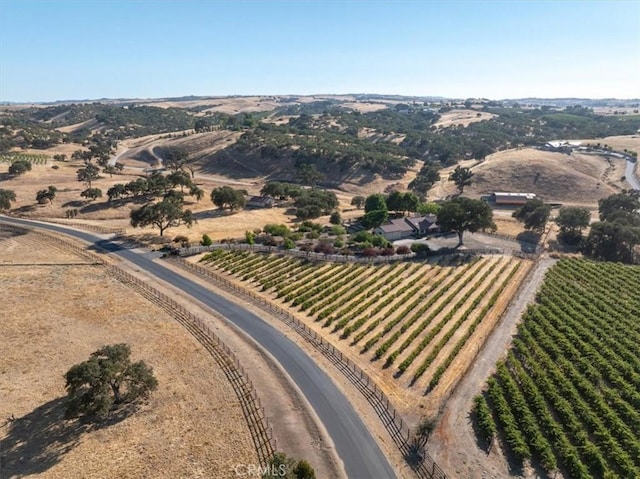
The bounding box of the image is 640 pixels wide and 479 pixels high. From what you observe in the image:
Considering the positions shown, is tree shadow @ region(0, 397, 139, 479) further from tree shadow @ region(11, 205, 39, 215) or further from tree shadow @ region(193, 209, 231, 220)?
tree shadow @ region(11, 205, 39, 215)

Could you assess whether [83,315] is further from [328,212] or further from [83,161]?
[83,161]

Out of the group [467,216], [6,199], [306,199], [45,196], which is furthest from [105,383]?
[45,196]

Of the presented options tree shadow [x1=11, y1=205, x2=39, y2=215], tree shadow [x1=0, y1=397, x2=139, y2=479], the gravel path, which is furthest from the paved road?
tree shadow [x1=11, y1=205, x2=39, y2=215]

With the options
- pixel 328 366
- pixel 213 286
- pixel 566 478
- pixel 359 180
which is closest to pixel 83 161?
pixel 359 180

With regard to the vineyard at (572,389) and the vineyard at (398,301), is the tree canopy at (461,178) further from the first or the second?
the vineyard at (572,389)

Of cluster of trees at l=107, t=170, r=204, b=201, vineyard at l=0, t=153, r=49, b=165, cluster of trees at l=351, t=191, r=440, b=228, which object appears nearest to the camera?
cluster of trees at l=351, t=191, r=440, b=228

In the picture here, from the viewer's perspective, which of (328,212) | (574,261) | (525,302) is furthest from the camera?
(328,212)

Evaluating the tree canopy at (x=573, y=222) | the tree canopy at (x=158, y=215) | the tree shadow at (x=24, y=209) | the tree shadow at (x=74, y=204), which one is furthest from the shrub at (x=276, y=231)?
the tree canopy at (x=573, y=222)
